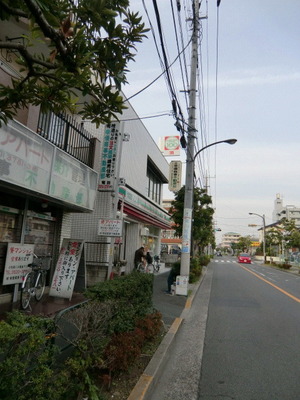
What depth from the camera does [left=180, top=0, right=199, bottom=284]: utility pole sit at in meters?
11.4

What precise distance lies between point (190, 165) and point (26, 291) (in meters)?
7.73

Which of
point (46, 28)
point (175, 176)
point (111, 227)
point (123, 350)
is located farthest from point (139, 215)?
point (46, 28)

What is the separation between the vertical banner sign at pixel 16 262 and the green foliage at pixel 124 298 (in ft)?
9.75

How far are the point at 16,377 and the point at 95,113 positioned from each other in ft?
7.77

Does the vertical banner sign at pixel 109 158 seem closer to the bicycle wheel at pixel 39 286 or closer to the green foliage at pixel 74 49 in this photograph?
the bicycle wheel at pixel 39 286

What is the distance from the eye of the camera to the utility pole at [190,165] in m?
11.4

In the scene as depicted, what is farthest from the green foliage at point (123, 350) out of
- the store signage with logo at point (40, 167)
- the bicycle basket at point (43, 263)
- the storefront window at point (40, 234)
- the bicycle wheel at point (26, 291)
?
the storefront window at point (40, 234)

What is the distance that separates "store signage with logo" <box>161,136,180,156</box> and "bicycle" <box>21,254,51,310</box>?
604 inches

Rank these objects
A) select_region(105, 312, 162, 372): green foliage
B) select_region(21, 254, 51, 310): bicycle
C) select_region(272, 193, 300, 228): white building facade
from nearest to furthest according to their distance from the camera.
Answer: select_region(105, 312, 162, 372): green foliage
select_region(21, 254, 51, 310): bicycle
select_region(272, 193, 300, 228): white building facade

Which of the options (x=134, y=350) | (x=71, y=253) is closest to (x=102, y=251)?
(x=71, y=253)

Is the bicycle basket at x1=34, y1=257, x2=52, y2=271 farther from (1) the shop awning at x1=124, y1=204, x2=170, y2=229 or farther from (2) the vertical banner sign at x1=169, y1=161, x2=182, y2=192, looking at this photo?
(2) the vertical banner sign at x1=169, y1=161, x2=182, y2=192

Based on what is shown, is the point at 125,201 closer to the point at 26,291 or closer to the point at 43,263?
the point at 43,263

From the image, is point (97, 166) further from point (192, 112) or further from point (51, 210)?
point (192, 112)

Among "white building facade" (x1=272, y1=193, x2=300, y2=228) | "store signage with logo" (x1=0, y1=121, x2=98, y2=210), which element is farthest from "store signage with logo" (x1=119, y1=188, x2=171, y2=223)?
"white building facade" (x1=272, y1=193, x2=300, y2=228)
